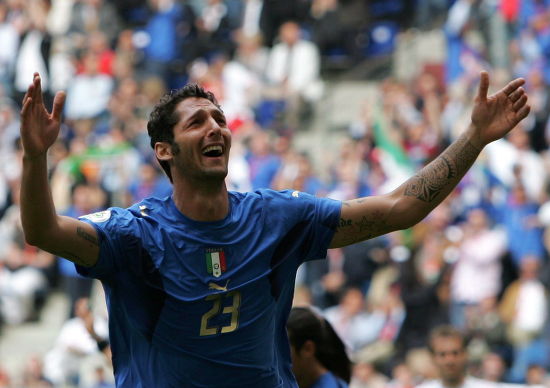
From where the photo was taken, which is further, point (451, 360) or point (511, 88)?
point (451, 360)

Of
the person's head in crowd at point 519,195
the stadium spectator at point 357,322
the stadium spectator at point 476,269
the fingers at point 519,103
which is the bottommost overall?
the stadium spectator at point 357,322

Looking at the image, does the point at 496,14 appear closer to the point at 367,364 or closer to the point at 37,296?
the point at 367,364

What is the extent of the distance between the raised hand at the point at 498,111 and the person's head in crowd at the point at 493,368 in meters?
5.62

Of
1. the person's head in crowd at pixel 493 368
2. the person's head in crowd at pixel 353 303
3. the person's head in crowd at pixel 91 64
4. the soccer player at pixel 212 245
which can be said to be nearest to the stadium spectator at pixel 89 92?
the person's head in crowd at pixel 91 64

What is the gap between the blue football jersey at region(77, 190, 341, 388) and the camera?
4.52 meters

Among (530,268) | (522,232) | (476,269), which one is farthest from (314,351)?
(522,232)

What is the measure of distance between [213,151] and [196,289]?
57cm

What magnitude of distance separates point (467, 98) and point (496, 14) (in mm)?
2038

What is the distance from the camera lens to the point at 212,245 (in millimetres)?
4637

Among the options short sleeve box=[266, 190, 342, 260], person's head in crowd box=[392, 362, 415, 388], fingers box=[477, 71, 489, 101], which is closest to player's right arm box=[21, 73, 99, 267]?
short sleeve box=[266, 190, 342, 260]

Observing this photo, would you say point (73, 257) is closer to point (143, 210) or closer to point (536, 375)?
point (143, 210)

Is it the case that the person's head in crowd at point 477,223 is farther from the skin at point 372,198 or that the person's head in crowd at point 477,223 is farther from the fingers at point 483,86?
the fingers at point 483,86

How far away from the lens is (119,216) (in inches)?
181

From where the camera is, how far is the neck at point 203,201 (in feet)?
15.5
